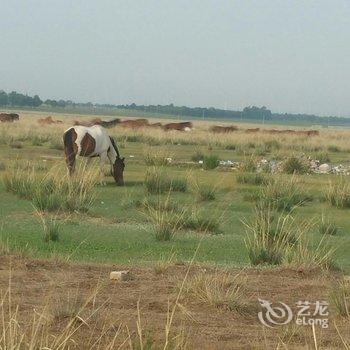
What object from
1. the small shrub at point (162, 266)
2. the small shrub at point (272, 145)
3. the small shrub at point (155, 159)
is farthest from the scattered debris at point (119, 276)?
the small shrub at point (272, 145)

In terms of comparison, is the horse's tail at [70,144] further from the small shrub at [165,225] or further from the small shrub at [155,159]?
the small shrub at [165,225]

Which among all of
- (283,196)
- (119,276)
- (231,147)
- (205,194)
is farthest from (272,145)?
(119,276)

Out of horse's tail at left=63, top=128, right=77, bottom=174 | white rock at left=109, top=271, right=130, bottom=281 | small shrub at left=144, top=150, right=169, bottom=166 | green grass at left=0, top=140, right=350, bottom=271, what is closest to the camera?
white rock at left=109, top=271, right=130, bottom=281

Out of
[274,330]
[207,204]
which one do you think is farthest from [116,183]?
[274,330]

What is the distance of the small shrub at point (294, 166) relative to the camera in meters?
28.3

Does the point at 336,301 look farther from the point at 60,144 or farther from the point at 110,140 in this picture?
the point at 60,144

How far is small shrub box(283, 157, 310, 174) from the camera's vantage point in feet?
92.8

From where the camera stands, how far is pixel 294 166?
93.8 feet

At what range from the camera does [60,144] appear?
38594 mm

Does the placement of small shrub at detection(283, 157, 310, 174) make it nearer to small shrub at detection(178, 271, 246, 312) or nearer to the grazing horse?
the grazing horse

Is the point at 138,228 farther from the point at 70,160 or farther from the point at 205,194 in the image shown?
the point at 70,160

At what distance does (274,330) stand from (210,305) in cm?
98

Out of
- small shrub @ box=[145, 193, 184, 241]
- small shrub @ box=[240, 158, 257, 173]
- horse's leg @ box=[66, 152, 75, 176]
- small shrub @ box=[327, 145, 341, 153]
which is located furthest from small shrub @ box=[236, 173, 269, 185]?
small shrub @ box=[327, 145, 341, 153]

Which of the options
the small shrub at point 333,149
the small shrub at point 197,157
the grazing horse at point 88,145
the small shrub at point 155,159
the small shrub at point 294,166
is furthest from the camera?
the small shrub at point 333,149
